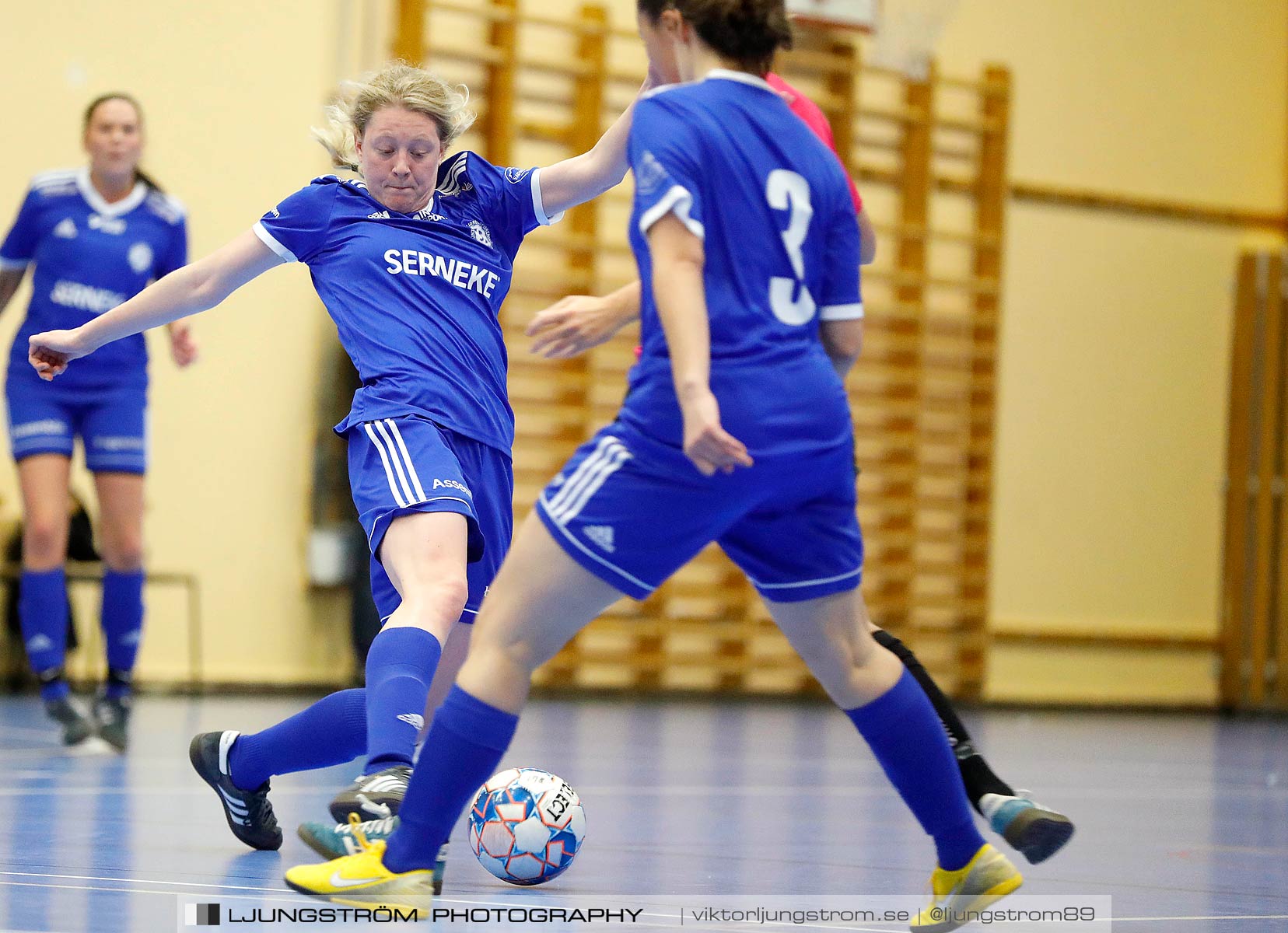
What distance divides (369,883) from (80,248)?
4013 millimetres

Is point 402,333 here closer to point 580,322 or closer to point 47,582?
point 580,322

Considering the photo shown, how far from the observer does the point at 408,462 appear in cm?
321

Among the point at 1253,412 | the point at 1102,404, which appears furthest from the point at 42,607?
the point at 1253,412

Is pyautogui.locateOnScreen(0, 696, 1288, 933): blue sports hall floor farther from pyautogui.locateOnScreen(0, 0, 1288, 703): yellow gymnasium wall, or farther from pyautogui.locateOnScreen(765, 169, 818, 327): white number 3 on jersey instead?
pyautogui.locateOnScreen(0, 0, 1288, 703): yellow gymnasium wall

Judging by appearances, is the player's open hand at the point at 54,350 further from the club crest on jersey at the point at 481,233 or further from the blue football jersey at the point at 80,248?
the blue football jersey at the point at 80,248

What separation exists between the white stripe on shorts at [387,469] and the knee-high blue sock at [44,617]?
306cm

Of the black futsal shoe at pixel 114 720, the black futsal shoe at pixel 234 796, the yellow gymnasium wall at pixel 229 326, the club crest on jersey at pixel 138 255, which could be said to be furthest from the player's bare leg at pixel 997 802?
the yellow gymnasium wall at pixel 229 326

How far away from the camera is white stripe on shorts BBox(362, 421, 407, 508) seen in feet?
10.4

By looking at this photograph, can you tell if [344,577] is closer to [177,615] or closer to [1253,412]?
[177,615]

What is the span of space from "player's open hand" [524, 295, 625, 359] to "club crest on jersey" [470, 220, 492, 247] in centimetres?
84

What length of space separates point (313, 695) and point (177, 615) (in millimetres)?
829

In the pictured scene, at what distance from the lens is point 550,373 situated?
10.2 metres

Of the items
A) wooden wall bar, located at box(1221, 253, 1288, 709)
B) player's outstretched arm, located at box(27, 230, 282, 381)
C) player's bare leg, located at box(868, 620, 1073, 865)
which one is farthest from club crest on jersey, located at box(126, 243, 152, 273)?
wooden wall bar, located at box(1221, 253, 1288, 709)

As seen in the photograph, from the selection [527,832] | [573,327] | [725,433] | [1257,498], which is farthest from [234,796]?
[1257,498]
